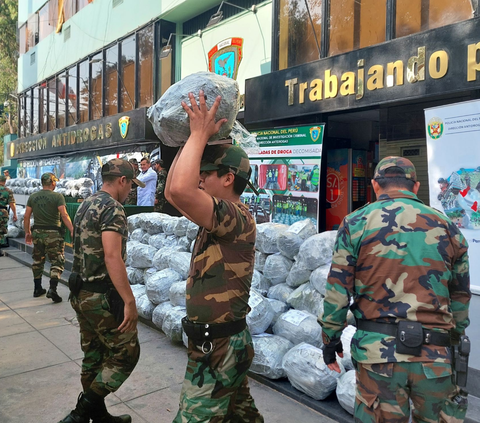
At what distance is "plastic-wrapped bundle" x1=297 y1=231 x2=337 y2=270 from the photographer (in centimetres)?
428

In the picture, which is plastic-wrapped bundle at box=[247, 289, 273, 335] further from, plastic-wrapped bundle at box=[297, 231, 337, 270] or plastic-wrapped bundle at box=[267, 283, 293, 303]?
plastic-wrapped bundle at box=[297, 231, 337, 270]

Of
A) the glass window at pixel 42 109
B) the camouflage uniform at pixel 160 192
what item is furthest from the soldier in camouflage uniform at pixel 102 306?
the glass window at pixel 42 109

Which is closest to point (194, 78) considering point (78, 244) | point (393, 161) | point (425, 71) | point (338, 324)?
point (393, 161)

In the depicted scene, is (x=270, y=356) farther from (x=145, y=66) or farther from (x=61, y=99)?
(x=61, y=99)

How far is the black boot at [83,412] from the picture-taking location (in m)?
3.09

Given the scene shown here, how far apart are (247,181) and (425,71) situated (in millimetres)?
4473

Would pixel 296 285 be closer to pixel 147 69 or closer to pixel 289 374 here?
pixel 289 374

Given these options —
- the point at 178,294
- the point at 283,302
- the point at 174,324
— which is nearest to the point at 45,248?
the point at 178,294

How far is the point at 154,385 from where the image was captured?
13.4 ft

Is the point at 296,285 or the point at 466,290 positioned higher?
the point at 466,290

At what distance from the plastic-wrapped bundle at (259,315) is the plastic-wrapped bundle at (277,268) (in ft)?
1.41

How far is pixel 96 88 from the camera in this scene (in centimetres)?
1591

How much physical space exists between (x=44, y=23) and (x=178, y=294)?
20.1 m

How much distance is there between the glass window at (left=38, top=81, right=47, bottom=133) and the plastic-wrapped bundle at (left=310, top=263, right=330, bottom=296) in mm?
19382
